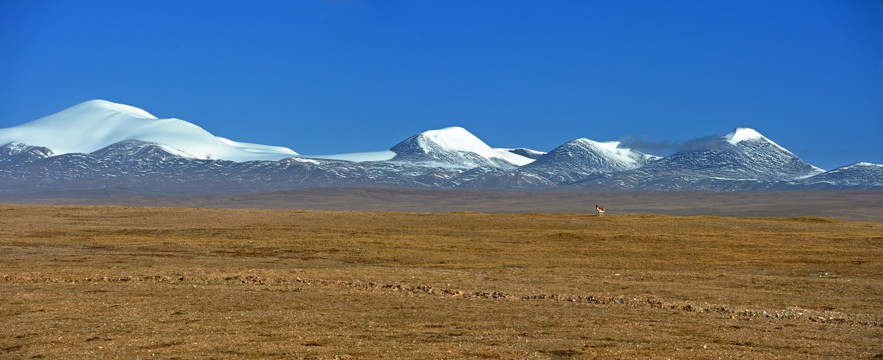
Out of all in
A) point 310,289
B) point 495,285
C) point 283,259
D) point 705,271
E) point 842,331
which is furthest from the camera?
point 283,259

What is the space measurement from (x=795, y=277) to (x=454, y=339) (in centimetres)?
1894

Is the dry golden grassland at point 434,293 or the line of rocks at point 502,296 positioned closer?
the dry golden grassland at point 434,293

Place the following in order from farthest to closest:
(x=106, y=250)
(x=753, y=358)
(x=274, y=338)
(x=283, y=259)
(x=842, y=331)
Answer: (x=106, y=250) < (x=283, y=259) < (x=842, y=331) < (x=274, y=338) < (x=753, y=358)

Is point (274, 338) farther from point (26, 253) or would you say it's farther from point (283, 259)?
point (26, 253)

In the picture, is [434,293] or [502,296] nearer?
[502,296]

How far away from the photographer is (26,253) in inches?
1604

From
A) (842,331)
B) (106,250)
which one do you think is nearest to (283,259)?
(106,250)

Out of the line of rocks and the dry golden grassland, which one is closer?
the dry golden grassland

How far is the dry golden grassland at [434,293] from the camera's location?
19.1 meters

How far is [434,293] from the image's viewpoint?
27297 mm

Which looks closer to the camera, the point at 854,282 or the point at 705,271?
the point at 854,282

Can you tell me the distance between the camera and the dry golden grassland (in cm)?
1912

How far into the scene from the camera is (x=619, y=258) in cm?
4303

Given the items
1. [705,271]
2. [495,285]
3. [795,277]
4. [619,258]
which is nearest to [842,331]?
[495,285]
